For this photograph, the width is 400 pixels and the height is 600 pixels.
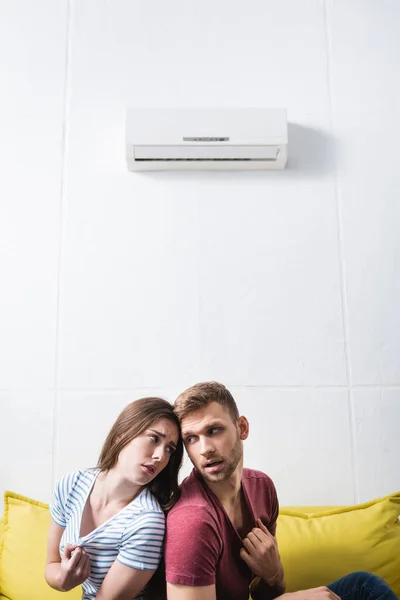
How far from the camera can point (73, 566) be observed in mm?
1214

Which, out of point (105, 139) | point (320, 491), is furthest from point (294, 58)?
point (320, 491)

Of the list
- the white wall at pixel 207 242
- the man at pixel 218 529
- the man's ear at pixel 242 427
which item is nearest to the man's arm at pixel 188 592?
the man at pixel 218 529

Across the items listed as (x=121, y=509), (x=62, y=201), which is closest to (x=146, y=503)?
(x=121, y=509)

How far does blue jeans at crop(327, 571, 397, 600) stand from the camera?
1.32m

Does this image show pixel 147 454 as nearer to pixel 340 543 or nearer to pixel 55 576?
pixel 55 576

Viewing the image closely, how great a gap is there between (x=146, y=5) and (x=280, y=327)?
4.51 ft

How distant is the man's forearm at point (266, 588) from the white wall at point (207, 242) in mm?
690

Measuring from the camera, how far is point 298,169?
7.82 feet

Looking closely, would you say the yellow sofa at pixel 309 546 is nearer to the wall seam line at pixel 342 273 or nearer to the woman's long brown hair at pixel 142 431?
the wall seam line at pixel 342 273

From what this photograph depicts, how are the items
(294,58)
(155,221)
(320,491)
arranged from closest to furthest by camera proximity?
(320,491), (155,221), (294,58)

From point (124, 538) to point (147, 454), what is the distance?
165mm

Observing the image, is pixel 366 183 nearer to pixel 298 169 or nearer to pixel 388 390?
pixel 298 169

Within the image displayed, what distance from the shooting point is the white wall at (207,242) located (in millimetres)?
2148

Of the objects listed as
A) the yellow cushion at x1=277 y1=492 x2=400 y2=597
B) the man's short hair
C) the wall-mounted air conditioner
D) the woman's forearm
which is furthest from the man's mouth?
Answer: the wall-mounted air conditioner
